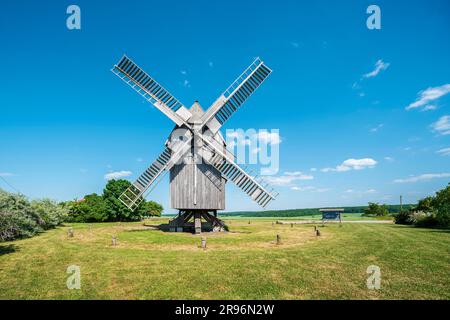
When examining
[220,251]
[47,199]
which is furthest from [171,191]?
[47,199]

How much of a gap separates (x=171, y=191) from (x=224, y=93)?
9.95 m

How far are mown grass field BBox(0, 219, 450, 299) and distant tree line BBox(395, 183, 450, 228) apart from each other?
42.7ft

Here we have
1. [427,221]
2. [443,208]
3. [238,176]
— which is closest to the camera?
[238,176]

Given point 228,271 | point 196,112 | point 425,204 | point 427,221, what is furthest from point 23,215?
point 425,204

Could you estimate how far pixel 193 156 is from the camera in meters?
21.9

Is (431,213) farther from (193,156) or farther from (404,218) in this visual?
(193,156)

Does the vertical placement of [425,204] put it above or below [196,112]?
below

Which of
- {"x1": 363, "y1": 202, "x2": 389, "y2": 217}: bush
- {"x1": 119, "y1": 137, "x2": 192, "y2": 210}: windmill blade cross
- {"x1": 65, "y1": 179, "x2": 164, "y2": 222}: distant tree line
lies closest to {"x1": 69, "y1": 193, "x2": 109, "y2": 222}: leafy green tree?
{"x1": 65, "y1": 179, "x2": 164, "y2": 222}: distant tree line

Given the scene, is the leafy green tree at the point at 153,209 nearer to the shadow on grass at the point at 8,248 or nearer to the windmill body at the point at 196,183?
the windmill body at the point at 196,183

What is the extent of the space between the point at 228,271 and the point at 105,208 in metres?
38.5

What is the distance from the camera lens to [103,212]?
42.7 metres

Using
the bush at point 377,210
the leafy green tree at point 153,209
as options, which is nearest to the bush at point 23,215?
the leafy green tree at point 153,209

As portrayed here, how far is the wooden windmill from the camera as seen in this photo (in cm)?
2155
